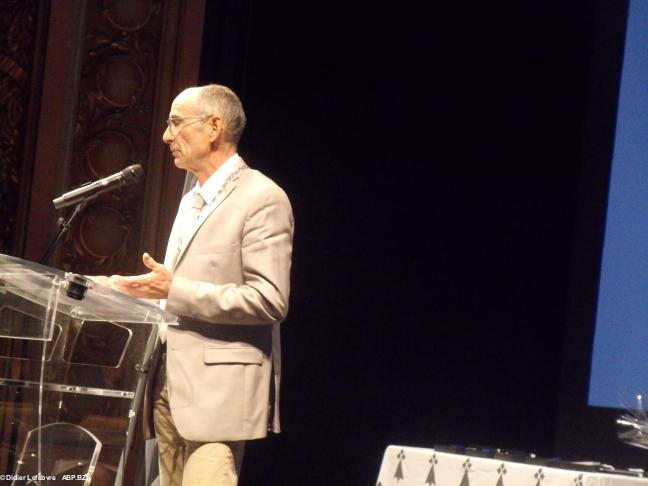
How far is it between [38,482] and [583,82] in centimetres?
312

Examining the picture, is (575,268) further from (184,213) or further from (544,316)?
(184,213)

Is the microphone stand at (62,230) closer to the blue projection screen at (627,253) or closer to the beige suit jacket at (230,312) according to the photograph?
the beige suit jacket at (230,312)

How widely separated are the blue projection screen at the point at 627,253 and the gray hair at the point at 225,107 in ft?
6.18

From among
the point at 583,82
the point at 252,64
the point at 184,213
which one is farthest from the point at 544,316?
the point at 184,213

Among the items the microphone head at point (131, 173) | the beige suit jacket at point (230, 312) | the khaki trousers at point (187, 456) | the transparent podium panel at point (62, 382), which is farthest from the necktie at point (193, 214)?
the transparent podium panel at point (62, 382)

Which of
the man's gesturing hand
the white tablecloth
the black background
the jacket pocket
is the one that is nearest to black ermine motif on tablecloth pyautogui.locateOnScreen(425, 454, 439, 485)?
the white tablecloth

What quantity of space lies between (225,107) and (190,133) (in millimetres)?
117

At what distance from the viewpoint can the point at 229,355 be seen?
2670 mm

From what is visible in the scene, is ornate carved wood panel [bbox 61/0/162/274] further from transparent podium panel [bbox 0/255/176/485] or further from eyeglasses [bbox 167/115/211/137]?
transparent podium panel [bbox 0/255/176/485]

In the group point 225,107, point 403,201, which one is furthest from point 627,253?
point 225,107

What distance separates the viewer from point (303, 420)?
4793 millimetres

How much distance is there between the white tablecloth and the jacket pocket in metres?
0.76

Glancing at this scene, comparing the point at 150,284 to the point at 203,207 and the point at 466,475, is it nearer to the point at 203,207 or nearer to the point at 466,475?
the point at 203,207

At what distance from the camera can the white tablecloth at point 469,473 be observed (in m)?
2.83
